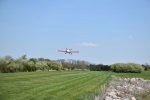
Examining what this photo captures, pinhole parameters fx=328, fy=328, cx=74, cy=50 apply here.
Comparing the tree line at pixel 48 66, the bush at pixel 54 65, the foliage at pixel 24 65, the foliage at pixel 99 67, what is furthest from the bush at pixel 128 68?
the bush at pixel 54 65

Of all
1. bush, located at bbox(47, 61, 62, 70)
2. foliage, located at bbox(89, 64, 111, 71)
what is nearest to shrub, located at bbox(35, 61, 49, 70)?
bush, located at bbox(47, 61, 62, 70)

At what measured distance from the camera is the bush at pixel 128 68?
2758 inches

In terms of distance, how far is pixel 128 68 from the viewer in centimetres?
7219

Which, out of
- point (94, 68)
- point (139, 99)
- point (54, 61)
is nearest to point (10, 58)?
point (54, 61)

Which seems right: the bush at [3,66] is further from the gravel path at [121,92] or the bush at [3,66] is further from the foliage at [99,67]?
the foliage at [99,67]

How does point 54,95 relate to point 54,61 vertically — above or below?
below

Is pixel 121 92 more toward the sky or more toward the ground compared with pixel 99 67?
more toward the ground

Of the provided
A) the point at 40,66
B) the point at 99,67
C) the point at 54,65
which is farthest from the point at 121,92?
the point at 99,67

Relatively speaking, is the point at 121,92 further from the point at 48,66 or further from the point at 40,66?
the point at 48,66

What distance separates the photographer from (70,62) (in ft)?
264

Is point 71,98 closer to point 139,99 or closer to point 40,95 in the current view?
point 40,95

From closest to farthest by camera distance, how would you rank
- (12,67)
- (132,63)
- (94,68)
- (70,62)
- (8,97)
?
(8,97), (12,67), (132,63), (70,62), (94,68)

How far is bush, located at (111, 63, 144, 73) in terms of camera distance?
70.1m

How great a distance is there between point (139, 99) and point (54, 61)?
44.9m
